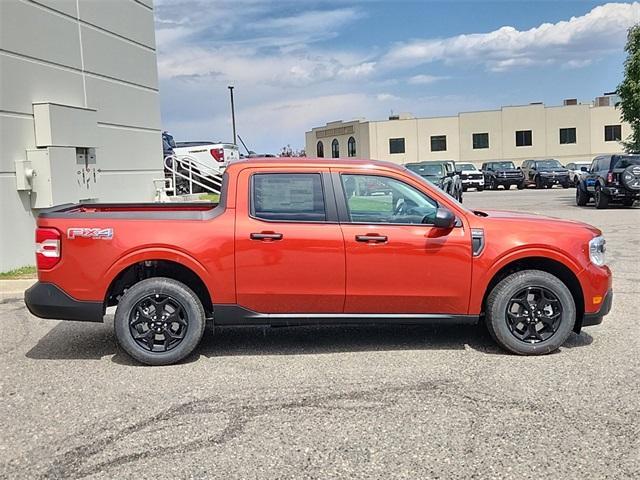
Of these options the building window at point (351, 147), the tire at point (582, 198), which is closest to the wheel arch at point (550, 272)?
the tire at point (582, 198)

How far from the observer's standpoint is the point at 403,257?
5359 mm

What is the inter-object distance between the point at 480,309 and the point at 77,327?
13.9 ft

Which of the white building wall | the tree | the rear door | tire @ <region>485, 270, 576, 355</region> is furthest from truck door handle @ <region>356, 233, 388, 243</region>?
the tree

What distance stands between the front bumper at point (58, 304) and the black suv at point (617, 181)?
17.7 metres

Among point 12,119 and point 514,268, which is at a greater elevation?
point 12,119

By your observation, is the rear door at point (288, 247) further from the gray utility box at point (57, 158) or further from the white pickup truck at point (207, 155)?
the white pickup truck at point (207, 155)

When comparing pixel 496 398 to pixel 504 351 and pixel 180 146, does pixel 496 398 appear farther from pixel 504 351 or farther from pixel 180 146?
pixel 180 146

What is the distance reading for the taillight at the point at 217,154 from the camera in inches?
820

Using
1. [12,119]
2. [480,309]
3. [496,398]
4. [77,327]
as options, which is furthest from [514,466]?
[12,119]

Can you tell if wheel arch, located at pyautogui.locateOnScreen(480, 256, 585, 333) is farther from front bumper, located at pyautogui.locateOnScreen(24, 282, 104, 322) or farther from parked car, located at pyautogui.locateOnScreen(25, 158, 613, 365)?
front bumper, located at pyautogui.locateOnScreen(24, 282, 104, 322)

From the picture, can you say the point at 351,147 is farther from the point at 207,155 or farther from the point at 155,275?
the point at 155,275

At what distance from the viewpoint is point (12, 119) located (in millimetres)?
9680

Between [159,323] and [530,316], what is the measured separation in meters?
3.15

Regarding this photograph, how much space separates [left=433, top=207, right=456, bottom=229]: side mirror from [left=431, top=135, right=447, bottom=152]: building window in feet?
186
